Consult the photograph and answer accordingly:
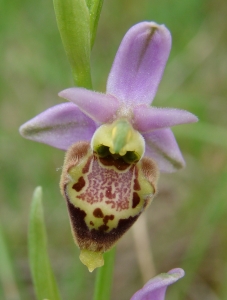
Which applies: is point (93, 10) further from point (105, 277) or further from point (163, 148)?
point (105, 277)

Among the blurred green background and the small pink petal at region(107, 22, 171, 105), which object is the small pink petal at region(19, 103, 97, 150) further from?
the blurred green background

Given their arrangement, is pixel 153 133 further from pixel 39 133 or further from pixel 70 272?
pixel 70 272

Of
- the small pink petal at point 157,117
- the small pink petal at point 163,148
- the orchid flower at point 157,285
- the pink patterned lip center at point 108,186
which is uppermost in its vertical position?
the small pink petal at point 157,117

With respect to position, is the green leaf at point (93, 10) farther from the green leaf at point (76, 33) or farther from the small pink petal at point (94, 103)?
the small pink petal at point (94, 103)

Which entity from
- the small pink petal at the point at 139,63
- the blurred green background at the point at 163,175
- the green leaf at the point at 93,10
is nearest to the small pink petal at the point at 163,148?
the small pink petal at the point at 139,63

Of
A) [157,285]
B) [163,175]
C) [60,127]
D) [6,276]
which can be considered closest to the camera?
[157,285]

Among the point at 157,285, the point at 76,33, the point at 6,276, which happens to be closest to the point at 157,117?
the point at 76,33
